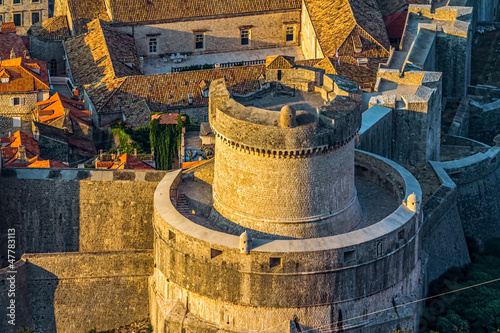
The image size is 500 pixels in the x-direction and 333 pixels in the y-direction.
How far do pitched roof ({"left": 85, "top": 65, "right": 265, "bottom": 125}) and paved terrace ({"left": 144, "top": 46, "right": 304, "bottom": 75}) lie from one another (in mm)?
8043

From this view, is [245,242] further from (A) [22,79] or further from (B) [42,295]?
(A) [22,79]

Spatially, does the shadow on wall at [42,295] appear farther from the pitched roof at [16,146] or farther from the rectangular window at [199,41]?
the rectangular window at [199,41]

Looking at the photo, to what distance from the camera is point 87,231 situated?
59.5m

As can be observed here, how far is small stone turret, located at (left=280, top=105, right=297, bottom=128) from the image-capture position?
51781 mm

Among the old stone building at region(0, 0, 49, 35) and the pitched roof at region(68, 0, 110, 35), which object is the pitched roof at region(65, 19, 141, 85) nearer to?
the pitched roof at region(68, 0, 110, 35)

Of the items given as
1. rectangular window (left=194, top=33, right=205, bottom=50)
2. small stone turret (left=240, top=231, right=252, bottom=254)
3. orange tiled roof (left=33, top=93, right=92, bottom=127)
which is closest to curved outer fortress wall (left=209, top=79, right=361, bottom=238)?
small stone turret (left=240, top=231, right=252, bottom=254)

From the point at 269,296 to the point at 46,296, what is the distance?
10.3 m

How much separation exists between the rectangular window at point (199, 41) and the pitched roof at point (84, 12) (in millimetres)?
6217

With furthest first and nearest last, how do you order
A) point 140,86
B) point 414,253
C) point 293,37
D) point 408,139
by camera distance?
point 293,37 → point 140,86 → point 408,139 → point 414,253

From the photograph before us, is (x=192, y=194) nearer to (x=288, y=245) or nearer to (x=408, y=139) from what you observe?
(x=288, y=245)

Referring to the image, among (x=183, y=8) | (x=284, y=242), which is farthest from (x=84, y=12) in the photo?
(x=284, y=242)

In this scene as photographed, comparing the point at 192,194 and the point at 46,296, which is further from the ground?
the point at 192,194

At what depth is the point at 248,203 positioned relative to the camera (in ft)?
176

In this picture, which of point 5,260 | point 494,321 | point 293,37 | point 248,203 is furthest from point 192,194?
point 293,37
